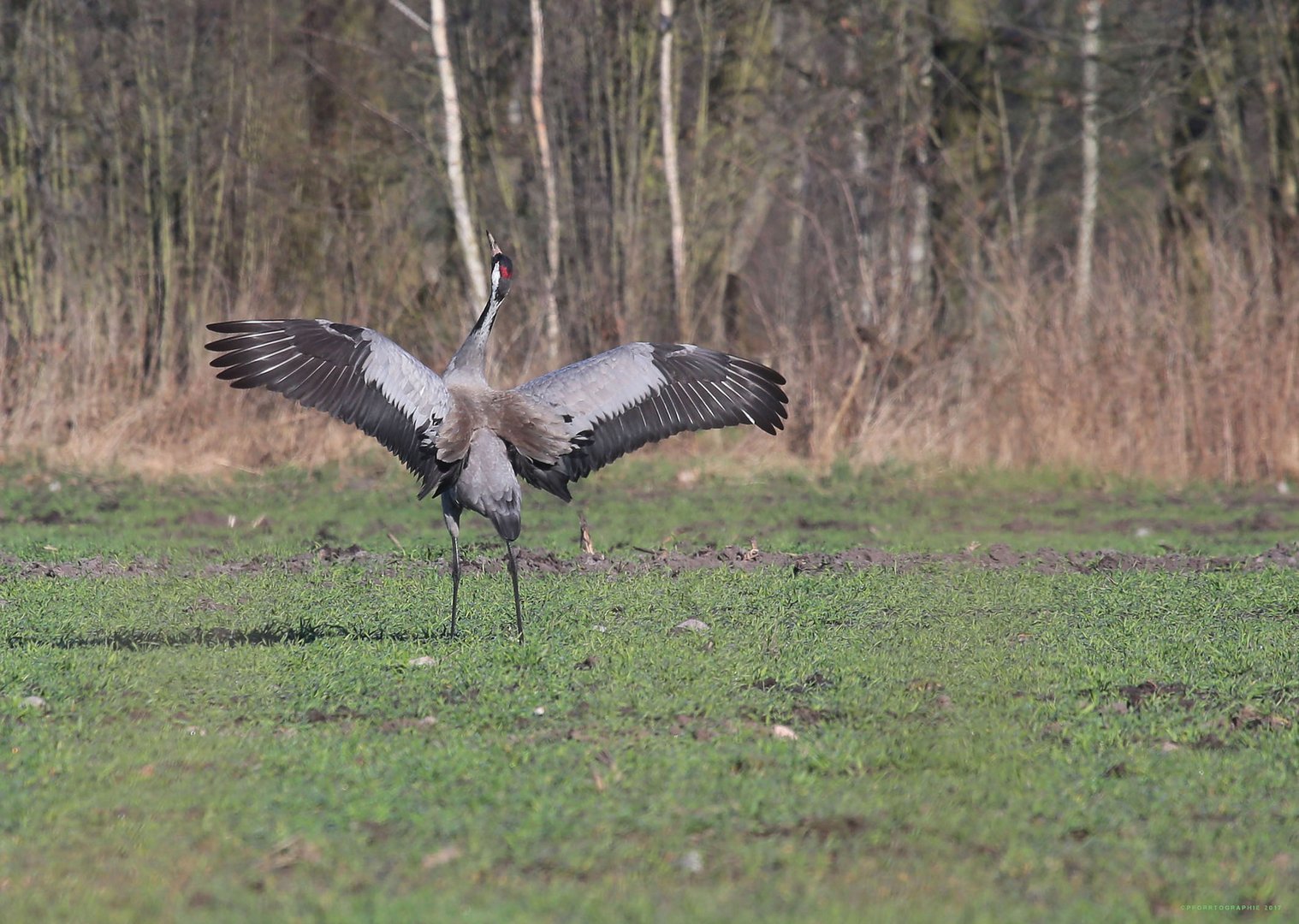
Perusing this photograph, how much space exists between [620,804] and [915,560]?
5697 mm

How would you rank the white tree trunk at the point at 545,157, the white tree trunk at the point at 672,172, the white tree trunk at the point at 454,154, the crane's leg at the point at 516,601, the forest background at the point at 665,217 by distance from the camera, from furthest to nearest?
the white tree trunk at the point at 545,157, the white tree trunk at the point at 454,154, the white tree trunk at the point at 672,172, the forest background at the point at 665,217, the crane's leg at the point at 516,601

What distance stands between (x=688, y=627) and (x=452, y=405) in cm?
148

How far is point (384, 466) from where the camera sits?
1605 centimetres

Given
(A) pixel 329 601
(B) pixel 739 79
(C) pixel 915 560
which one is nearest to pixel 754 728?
(A) pixel 329 601

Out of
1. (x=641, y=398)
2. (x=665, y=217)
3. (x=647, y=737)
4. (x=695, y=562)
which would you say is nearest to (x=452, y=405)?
(x=641, y=398)

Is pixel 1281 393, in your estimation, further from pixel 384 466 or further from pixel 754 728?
pixel 754 728

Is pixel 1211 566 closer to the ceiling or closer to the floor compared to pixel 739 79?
closer to the floor

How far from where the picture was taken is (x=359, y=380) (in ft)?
24.2

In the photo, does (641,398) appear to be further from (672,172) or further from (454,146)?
(454,146)

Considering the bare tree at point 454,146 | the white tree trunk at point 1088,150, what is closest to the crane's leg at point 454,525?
the white tree trunk at point 1088,150

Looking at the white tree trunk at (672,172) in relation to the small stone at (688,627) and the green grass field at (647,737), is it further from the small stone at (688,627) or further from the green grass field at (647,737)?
the small stone at (688,627)

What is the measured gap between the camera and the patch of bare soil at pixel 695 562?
369 inches

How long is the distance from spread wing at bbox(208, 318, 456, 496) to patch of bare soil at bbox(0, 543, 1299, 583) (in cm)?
211

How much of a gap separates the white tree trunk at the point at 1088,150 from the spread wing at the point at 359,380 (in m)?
9.47
